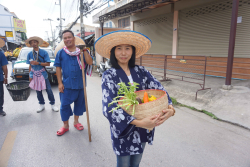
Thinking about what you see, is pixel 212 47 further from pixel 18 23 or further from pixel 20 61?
pixel 18 23

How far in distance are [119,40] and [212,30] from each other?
8.00 m

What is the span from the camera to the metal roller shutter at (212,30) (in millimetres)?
6951

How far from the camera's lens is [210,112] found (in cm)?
450

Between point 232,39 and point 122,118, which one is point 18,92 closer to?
point 122,118

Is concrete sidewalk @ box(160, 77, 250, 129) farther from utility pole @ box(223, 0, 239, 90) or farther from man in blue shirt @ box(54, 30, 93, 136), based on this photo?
man in blue shirt @ box(54, 30, 93, 136)

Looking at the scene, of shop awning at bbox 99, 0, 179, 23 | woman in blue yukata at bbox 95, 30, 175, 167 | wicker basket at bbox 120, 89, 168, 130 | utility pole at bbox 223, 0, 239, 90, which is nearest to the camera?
wicker basket at bbox 120, 89, 168, 130

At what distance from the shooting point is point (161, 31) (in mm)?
11375

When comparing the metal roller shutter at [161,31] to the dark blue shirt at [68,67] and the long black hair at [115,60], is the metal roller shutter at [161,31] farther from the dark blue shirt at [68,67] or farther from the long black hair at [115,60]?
the long black hair at [115,60]

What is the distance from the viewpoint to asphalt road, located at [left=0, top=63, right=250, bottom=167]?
8.55ft

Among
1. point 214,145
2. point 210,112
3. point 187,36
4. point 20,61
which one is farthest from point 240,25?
point 20,61

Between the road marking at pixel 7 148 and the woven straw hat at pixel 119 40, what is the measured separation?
2341 mm

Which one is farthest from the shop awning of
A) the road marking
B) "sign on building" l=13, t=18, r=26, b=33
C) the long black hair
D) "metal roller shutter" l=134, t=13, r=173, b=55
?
"sign on building" l=13, t=18, r=26, b=33

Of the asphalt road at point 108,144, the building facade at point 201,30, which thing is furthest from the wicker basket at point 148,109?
the building facade at point 201,30

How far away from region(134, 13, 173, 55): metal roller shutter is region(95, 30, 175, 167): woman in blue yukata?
9495 mm
